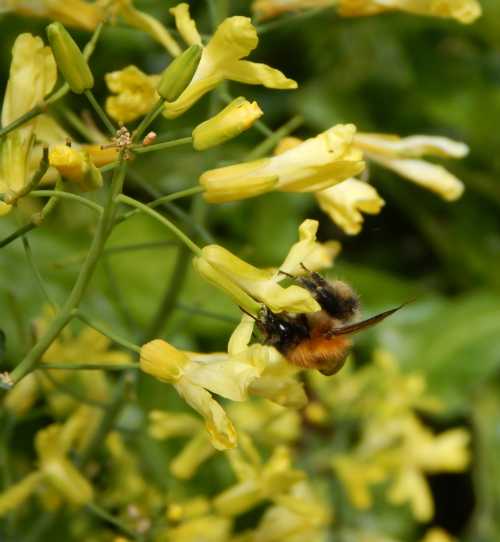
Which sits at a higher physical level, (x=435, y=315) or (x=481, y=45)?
(x=481, y=45)

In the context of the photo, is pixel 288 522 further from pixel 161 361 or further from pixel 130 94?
pixel 130 94

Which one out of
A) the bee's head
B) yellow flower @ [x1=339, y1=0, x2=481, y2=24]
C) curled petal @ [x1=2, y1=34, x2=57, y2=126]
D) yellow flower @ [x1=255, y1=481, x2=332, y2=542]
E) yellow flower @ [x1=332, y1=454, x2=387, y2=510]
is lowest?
yellow flower @ [x1=332, y1=454, x2=387, y2=510]

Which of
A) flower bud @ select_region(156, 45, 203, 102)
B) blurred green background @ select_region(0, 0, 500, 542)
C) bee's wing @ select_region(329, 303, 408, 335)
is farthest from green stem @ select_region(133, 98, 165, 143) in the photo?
blurred green background @ select_region(0, 0, 500, 542)

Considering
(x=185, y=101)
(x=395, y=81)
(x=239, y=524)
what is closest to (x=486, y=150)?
(x=395, y=81)

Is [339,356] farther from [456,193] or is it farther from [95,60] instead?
[95,60]

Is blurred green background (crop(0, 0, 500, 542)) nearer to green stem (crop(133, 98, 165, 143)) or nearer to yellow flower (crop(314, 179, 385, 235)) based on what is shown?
yellow flower (crop(314, 179, 385, 235))

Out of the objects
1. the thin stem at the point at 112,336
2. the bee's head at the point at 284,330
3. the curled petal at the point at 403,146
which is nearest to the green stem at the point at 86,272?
the thin stem at the point at 112,336

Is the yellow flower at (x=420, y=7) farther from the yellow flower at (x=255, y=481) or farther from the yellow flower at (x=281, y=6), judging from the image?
the yellow flower at (x=255, y=481)
